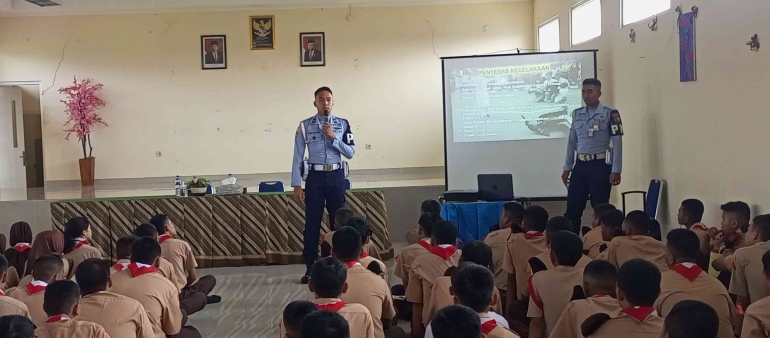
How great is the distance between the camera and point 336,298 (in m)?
2.82

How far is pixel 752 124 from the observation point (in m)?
4.74

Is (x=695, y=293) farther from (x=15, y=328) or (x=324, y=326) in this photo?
(x=15, y=328)

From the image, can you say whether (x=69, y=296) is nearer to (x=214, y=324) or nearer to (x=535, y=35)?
(x=214, y=324)

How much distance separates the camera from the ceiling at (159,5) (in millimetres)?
10094

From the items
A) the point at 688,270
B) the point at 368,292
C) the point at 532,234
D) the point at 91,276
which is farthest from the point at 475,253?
the point at 91,276

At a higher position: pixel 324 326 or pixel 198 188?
pixel 198 188

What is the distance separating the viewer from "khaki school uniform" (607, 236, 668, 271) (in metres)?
3.76

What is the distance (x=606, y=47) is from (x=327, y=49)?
14.7ft

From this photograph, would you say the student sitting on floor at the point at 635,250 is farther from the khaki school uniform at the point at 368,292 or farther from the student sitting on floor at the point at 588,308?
the khaki school uniform at the point at 368,292

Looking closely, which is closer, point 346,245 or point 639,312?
point 639,312

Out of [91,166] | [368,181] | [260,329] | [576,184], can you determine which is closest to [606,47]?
[576,184]

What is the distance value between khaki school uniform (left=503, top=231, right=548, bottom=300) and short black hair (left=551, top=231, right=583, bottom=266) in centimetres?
79

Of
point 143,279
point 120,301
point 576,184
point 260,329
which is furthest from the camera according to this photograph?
point 576,184

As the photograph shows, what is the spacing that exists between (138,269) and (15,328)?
1202mm
